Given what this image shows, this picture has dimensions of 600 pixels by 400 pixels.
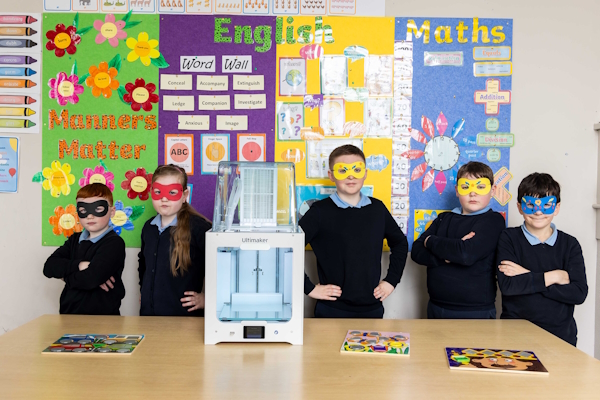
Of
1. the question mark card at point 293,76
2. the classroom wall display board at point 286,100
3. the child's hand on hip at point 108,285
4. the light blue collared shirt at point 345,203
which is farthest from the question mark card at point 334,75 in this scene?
the child's hand on hip at point 108,285

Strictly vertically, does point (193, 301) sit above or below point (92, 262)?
below

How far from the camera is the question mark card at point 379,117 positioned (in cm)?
294

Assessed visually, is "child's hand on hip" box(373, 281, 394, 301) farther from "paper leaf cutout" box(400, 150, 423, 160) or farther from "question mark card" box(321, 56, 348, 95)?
"question mark card" box(321, 56, 348, 95)

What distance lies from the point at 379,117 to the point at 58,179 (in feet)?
6.39

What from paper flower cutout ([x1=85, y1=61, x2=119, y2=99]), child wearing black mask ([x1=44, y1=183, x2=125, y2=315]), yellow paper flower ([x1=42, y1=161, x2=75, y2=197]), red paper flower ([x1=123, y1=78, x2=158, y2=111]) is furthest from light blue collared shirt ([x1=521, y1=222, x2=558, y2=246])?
yellow paper flower ([x1=42, y1=161, x2=75, y2=197])

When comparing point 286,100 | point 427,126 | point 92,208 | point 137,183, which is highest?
point 286,100

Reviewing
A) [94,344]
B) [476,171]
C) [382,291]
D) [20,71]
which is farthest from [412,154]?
[20,71]

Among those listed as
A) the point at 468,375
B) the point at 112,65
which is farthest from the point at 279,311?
the point at 112,65

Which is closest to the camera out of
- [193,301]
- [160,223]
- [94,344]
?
[94,344]

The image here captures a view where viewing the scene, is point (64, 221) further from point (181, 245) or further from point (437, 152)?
point (437, 152)

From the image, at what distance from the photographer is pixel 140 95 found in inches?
116

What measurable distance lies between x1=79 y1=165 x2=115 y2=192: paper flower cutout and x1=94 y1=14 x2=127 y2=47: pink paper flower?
29.4 inches

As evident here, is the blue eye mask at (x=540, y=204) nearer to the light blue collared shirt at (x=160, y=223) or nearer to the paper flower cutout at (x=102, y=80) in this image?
the light blue collared shirt at (x=160, y=223)

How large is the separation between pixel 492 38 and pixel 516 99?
0.39 metres
